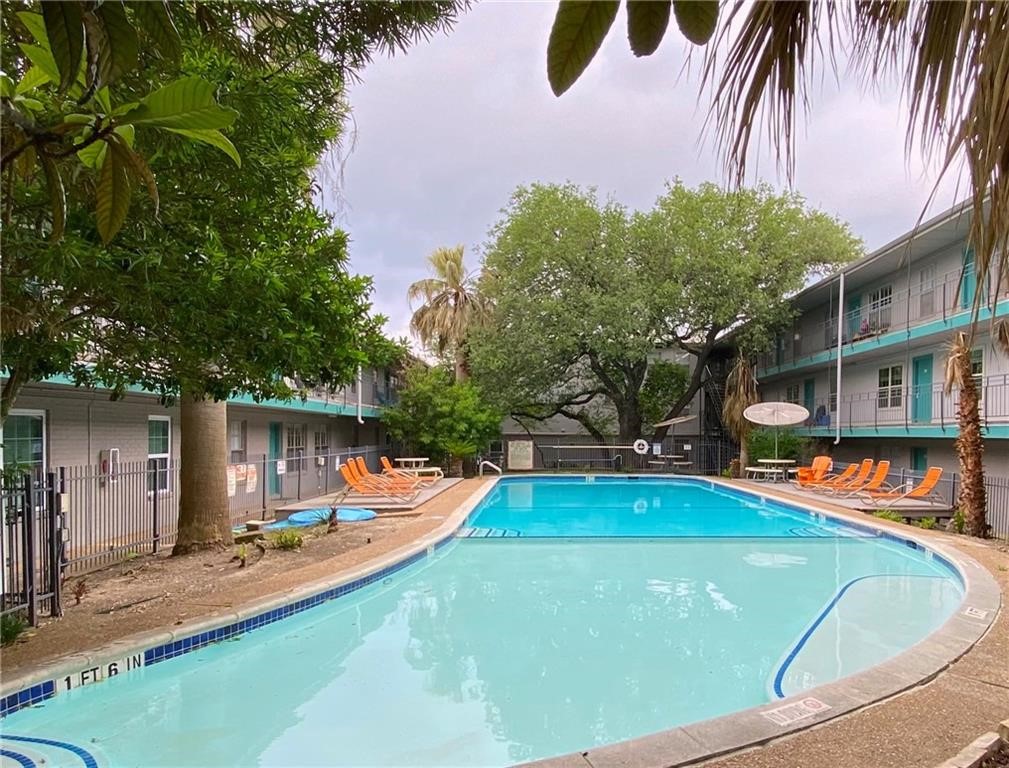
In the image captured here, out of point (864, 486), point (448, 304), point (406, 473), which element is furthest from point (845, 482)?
point (448, 304)

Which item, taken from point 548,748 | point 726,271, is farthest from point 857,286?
point 548,748

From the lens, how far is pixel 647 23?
103 cm

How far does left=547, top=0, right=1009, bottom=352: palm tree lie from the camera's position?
1.43 meters

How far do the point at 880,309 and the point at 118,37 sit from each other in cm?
2221

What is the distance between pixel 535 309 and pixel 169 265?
69.0 feet

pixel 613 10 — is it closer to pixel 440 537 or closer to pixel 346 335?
pixel 346 335

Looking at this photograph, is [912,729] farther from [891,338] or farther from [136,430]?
[891,338]

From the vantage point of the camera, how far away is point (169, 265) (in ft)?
14.5

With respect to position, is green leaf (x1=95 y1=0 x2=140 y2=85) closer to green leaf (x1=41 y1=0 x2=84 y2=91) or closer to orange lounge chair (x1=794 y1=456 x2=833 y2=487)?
green leaf (x1=41 y1=0 x2=84 y2=91)

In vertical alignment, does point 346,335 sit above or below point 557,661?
above

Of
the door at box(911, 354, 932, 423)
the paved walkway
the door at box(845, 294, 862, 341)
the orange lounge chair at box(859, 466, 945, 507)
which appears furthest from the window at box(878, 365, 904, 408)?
the paved walkway

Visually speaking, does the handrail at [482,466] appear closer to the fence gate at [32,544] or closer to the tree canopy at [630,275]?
the tree canopy at [630,275]

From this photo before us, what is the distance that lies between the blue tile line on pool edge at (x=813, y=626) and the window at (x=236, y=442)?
44.2 ft

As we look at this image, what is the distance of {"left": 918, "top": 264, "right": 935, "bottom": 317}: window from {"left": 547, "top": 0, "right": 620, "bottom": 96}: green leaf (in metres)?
20.0
